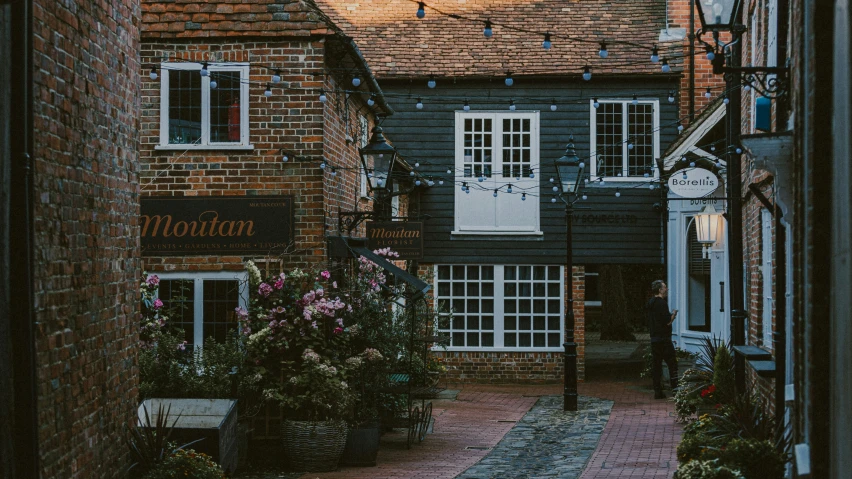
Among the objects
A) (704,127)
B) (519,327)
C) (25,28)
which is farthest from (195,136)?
(519,327)

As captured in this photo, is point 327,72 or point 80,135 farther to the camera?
point 327,72

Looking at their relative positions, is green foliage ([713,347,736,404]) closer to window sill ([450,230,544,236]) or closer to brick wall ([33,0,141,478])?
brick wall ([33,0,141,478])

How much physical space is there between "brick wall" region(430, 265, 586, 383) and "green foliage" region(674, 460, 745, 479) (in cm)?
1408

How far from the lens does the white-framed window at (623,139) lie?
2122 centimetres

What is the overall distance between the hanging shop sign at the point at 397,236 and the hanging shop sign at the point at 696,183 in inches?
174

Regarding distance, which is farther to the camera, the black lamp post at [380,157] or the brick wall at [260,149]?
the black lamp post at [380,157]

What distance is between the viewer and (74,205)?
22.3ft

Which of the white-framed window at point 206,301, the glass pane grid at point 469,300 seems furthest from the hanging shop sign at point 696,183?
the white-framed window at point 206,301

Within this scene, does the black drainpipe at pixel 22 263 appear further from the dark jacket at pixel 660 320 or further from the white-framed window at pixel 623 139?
the white-framed window at pixel 623 139

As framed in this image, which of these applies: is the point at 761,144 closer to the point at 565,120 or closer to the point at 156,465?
the point at 156,465

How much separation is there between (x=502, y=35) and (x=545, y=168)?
3.14 m

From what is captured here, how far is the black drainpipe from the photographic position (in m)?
5.70

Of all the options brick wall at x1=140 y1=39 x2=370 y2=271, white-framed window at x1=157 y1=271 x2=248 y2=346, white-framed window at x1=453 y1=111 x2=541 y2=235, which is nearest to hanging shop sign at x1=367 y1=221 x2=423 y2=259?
brick wall at x1=140 y1=39 x2=370 y2=271

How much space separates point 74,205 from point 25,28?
137cm
